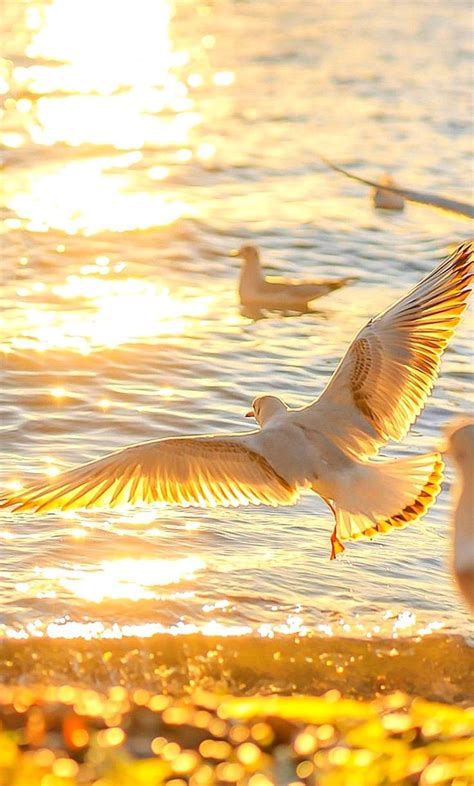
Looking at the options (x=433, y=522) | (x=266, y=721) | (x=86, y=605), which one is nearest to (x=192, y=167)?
(x=433, y=522)

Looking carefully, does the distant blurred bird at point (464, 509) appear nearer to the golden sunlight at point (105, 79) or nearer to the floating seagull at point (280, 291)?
the floating seagull at point (280, 291)

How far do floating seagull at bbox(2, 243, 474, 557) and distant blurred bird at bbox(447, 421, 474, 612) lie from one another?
1.81 ft

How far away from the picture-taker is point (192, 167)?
15891 mm

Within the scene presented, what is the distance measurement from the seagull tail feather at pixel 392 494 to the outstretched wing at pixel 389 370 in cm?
20

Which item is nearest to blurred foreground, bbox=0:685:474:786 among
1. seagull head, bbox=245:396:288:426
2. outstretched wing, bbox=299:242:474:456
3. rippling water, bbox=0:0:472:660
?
rippling water, bbox=0:0:472:660

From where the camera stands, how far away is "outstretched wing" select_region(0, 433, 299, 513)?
17.8ft

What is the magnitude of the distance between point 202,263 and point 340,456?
7074 mm

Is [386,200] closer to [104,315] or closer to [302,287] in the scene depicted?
[302,287]

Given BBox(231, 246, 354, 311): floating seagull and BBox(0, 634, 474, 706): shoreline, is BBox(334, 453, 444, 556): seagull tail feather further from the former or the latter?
BBox(231, 246, 354, 311): floating seagull

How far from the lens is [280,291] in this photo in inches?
432

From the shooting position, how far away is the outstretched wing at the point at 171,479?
17.8 ft

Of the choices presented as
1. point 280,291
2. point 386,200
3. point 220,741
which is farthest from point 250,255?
Result: point 220,741

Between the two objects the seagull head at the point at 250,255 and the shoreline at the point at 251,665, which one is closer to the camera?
the shoreline at the point at 251,665

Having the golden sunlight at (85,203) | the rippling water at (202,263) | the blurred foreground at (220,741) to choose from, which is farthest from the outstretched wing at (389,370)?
the golden sunlight at (85,203)
